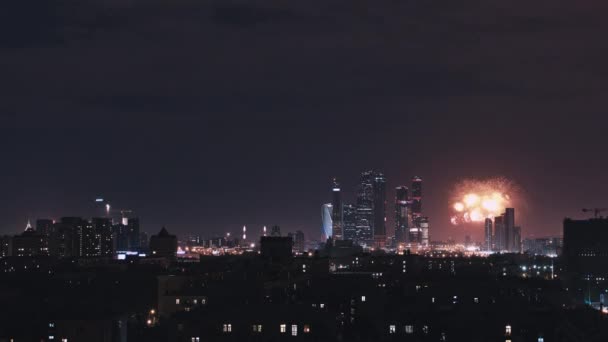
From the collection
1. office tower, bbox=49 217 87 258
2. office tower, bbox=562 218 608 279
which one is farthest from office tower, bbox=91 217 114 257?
office tower, bbox=562 218 608 279

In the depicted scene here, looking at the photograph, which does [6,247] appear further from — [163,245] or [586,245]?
[586,245]

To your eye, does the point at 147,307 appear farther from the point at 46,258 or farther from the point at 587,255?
the point at 587,255

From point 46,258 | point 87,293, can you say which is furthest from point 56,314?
point 46,258

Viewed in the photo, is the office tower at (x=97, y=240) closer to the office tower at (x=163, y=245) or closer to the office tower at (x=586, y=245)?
the office tower at (x=163, y=245)

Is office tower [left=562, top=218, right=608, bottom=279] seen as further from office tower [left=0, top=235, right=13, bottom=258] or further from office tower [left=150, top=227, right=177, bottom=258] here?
office tower [left=0, top=235, right=13, bottom=258]

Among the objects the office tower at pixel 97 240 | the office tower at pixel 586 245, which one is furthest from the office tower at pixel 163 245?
the office tower at pixel 586 245

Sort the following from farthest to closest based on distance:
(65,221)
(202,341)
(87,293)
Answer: (65,221), (87,293), (202,341)
